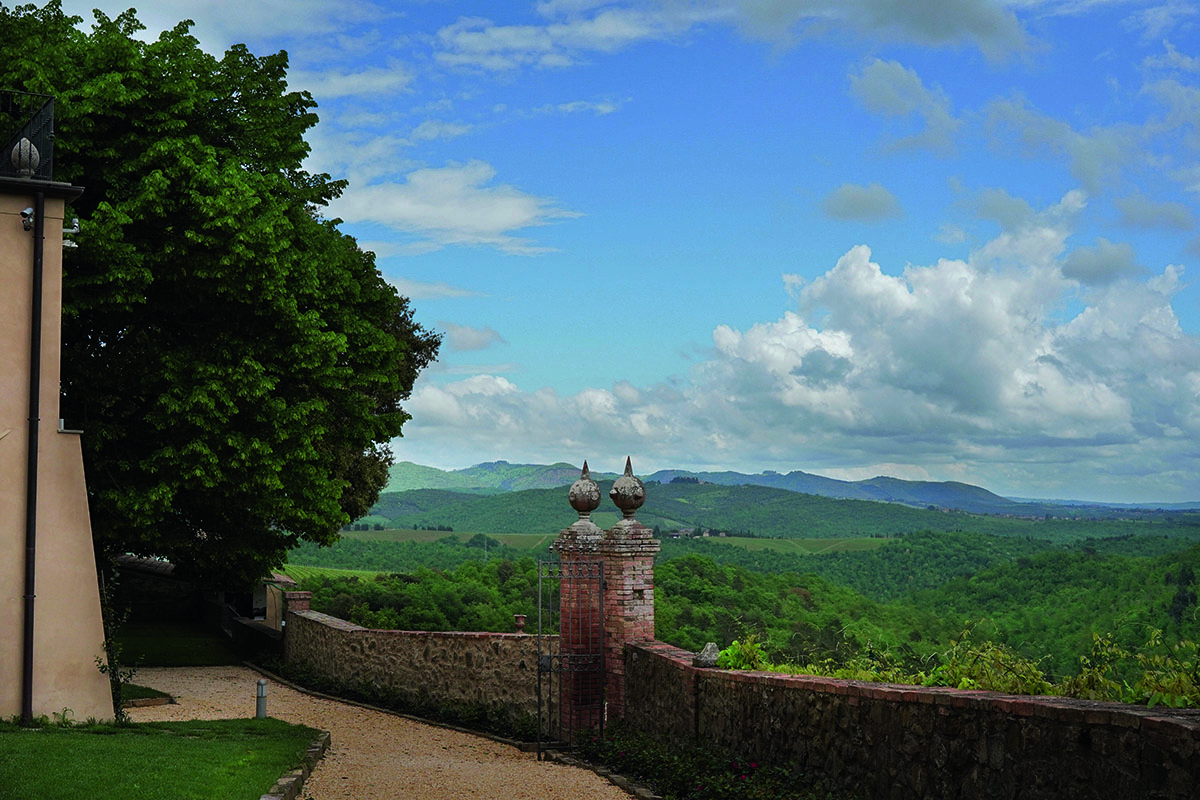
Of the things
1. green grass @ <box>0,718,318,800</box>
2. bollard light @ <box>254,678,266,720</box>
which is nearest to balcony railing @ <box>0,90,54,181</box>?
green grass @ <box>0,718,318,800</box>

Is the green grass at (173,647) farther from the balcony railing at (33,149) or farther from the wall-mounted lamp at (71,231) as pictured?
the balcony railing at (33,149)

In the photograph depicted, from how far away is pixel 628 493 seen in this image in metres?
14.2

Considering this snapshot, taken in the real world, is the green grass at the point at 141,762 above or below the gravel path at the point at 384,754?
above

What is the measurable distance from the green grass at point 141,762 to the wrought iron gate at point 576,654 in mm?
3209

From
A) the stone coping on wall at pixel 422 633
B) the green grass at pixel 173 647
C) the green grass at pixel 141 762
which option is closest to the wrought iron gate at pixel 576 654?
the stone coping on wall at pixel 422 633

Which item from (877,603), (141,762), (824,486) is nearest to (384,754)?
(141,762)

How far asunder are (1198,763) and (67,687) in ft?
38.8

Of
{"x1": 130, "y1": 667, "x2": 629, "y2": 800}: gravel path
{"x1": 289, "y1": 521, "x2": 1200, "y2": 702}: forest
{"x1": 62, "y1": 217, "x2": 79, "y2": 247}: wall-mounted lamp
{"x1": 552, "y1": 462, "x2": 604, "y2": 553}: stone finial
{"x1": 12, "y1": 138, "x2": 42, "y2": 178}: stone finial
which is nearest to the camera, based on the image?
{"x1": 130, "y1": 667, "x2": 629, "y2": 800}: gravel path

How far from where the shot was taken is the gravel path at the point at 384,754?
10.6 meters

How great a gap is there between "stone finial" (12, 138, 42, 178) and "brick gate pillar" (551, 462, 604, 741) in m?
7.94

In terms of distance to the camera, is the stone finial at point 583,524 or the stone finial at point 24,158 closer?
the stone finial at point 24,158

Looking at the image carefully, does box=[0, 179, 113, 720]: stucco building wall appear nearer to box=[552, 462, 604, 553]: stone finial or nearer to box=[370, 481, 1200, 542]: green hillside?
box=[552, 462, 604, 553]: stone finial

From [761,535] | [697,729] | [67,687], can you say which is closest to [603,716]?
[697,729]

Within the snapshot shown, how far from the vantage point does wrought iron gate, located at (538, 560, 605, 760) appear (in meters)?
13.8
